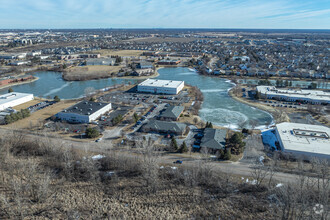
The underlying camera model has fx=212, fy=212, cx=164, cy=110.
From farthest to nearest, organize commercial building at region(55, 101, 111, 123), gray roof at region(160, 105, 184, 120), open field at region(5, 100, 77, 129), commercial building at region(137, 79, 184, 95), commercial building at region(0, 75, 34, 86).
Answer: commercial building at region(0, 75, 34, 86) → commercial building at region(137, 79, 184, 95) → gray roof at region(160, 105, 184, 120) → commercial building at region(55, 101, 111, 123) → open field at region(5, 100, 77, 129)

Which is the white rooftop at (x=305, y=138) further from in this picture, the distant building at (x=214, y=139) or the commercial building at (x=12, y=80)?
the commercial building at (x=12, y=80)

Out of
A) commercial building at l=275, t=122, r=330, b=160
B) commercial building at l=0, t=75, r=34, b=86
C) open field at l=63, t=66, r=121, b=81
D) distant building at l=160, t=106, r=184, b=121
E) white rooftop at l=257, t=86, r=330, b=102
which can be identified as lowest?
commercial building at l=275, t=122, r=330, b=160

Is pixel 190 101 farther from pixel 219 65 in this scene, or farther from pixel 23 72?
pixel 23 72

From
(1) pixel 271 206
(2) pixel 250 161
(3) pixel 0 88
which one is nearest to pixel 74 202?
(1) pixel 271 206

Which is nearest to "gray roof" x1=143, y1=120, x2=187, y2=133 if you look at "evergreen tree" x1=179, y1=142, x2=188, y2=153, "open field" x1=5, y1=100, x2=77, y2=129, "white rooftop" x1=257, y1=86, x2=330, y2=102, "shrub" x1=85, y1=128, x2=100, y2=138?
"evergreen tree" x1=179, y1=142, x2=188, y2=153

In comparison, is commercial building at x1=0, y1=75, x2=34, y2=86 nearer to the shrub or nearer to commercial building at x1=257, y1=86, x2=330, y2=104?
the shrub

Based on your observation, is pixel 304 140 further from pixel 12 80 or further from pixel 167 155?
pixel 12 80

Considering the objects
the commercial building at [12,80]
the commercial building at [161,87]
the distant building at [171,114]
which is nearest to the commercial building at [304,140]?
the distant building at [171,114]
